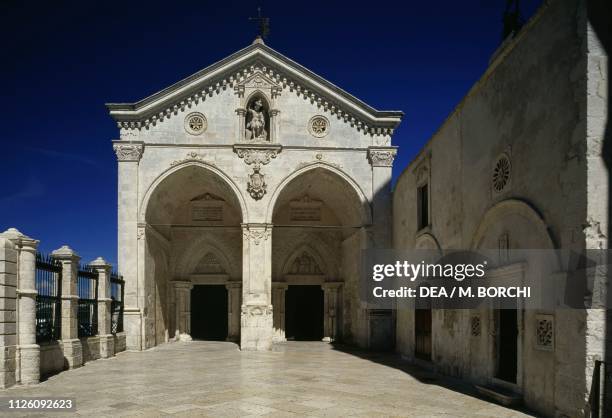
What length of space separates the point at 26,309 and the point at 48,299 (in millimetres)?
1399

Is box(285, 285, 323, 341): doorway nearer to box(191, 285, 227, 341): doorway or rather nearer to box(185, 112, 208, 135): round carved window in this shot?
box(191, 285, 227, 341): doorway

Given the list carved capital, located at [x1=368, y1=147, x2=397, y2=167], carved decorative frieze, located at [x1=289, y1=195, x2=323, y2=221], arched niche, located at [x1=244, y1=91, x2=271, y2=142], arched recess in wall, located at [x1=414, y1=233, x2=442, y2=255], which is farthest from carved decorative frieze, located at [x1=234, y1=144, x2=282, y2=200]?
arched recess in wall, located at [x1=414, y1=233, x2=442, y2=255]

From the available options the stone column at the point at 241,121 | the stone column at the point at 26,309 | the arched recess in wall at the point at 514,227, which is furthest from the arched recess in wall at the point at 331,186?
the stone column at the point at 26,309

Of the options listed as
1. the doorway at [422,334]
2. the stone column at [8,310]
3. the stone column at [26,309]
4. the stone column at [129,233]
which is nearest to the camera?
the stone column at [8,310]

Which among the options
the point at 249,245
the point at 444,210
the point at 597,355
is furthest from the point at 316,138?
the point at 597,355

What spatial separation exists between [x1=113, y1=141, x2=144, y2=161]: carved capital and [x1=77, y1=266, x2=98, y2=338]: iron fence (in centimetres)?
443

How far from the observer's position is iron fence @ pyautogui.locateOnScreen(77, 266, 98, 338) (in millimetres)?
14305

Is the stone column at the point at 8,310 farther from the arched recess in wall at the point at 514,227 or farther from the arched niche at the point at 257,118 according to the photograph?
the arched niche at the point at 257,118

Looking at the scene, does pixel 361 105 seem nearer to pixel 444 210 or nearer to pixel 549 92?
pixel 444 210

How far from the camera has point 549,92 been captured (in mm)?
8023

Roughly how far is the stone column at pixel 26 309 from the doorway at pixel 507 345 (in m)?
9.14

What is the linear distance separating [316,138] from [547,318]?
12406 mm

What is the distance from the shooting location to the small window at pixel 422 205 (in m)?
15.0

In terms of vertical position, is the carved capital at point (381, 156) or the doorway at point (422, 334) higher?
the carved capital at point (381, 156)
